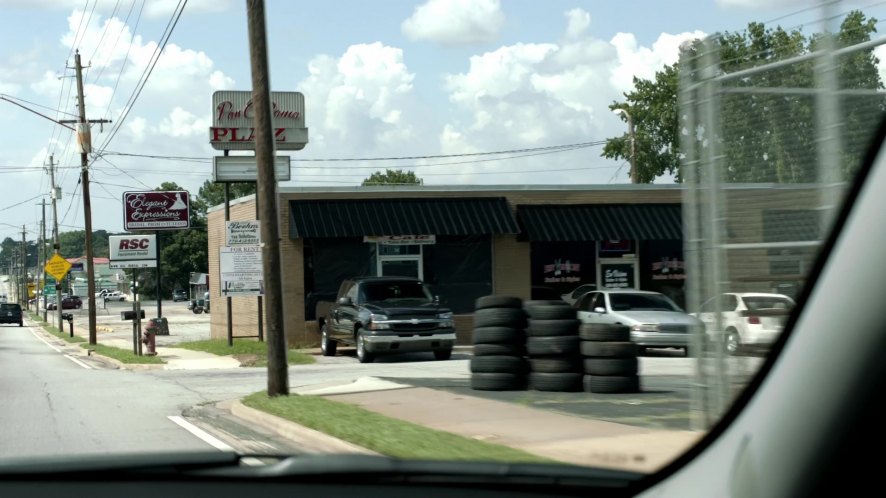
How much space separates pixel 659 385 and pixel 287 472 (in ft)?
40.1

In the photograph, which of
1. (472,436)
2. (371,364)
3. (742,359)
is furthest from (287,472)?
(371,364)

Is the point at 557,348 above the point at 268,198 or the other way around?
the other way around

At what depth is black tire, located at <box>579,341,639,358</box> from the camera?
13.2 m

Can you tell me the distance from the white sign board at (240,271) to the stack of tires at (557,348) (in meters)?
14.2

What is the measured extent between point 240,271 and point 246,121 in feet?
19.8

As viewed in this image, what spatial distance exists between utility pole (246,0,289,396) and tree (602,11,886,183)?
7277 mm

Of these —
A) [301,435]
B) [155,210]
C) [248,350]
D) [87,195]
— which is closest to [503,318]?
[301,435]

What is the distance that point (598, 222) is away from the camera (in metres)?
30.6

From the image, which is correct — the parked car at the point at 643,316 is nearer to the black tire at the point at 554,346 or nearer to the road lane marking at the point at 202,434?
the black tire at the point at 554,346

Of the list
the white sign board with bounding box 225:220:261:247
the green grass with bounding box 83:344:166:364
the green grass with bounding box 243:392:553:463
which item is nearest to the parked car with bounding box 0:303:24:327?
the green grass with bounding box 83:344:166:364

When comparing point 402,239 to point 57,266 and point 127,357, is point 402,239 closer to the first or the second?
point 127,357

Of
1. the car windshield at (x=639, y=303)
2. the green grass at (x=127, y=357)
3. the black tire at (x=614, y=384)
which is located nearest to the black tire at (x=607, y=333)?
the black tire at (x=614, y=384)

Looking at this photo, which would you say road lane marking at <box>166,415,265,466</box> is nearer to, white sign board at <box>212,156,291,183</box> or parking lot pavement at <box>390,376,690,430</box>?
parking lot pavement at <box>390,376,690,430</box>

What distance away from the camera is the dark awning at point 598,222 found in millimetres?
30109
